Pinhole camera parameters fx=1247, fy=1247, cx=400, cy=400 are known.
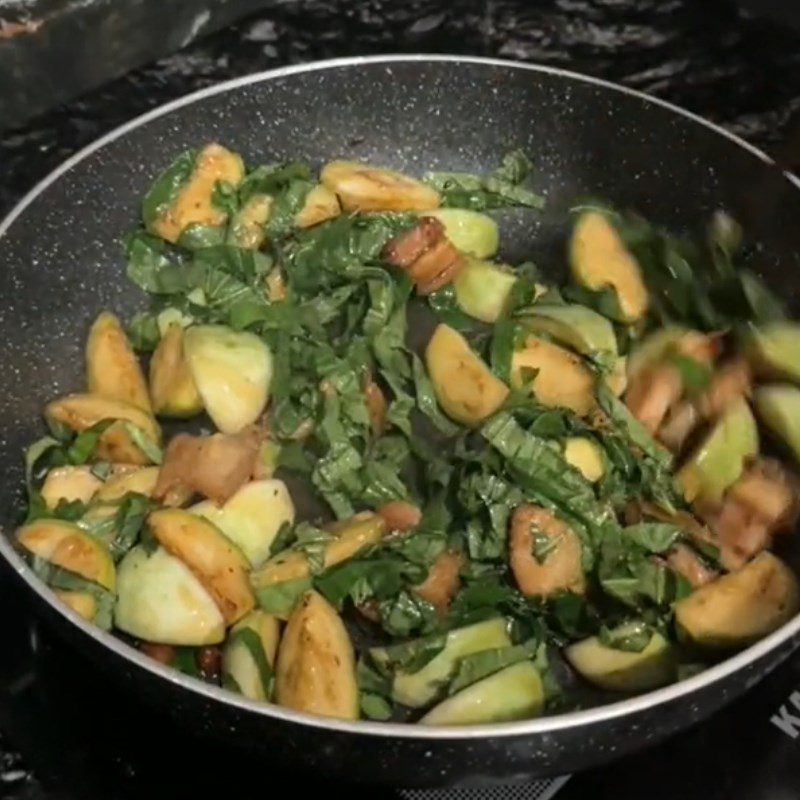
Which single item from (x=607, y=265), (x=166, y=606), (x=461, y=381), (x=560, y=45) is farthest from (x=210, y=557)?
(x=560, y=45)

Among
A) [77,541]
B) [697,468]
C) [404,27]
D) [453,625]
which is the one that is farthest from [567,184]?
[77,541]

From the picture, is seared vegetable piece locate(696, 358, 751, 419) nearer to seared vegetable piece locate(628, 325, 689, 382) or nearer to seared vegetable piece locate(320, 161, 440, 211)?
seared vegetable piece locate(628, 325, 689, 382)

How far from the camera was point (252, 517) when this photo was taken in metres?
1.06

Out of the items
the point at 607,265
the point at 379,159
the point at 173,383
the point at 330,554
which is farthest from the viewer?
the point at 379,159

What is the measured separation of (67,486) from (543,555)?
1.36ft

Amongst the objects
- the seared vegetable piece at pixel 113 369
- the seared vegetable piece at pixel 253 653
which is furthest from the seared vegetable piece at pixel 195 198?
the seared vegetable piece at pixel 253 653

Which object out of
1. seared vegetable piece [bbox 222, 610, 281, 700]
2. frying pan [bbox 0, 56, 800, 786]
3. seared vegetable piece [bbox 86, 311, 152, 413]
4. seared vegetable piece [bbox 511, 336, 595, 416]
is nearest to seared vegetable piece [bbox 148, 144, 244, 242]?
frying pan [bbox 0, 56, 800, 786]

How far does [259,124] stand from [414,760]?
2.51 ft

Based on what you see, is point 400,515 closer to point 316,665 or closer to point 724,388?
point 316,665

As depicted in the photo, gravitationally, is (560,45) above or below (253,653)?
above

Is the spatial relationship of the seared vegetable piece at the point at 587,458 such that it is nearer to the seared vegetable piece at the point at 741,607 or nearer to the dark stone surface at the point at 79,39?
the seared vegetable piece at the point at 741,607

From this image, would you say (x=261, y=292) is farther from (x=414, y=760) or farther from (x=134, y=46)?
(x=414, y=760)

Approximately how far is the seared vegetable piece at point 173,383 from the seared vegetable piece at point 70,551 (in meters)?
Result: 0.18

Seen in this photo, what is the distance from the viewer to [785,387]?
1104 millimetres
